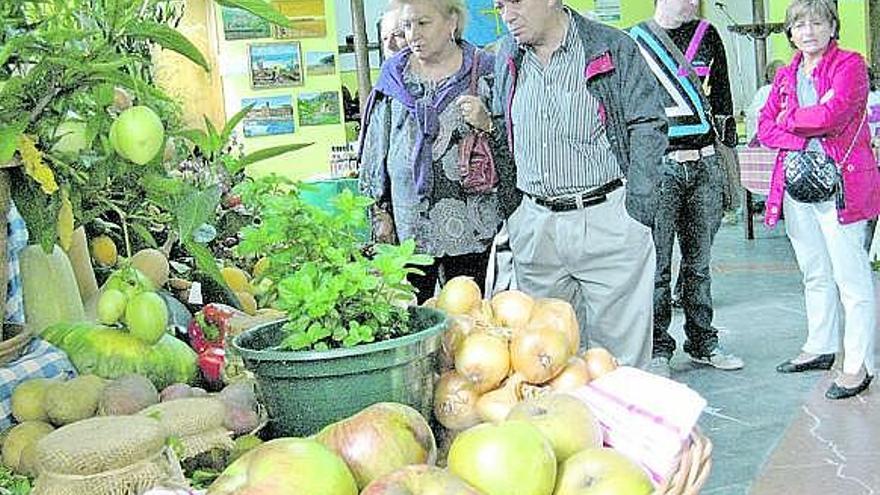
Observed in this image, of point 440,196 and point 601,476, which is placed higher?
point 440,196

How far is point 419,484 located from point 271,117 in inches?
287

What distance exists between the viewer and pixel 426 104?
10.4 feet

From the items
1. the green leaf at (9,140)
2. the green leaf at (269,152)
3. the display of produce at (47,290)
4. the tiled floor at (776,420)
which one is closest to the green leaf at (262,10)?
the green leaf at (269,152)

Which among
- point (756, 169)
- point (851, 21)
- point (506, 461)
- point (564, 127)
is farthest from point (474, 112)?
point (851, 21)

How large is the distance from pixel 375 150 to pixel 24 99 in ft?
6.57

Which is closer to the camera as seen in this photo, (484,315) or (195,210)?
(195,210)

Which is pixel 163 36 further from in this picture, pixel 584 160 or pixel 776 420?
pixel 776 420

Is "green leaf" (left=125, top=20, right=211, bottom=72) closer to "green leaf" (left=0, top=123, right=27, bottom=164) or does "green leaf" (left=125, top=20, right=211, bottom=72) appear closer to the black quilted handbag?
"green leaf" (left=0, top=123, right=27, bottom=164)

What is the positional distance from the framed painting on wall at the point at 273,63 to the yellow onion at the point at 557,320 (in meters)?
6.76

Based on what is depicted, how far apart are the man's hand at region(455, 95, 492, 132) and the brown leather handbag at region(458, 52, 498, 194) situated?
32 millimetres

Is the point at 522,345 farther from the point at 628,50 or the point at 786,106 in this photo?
the point at 786,106

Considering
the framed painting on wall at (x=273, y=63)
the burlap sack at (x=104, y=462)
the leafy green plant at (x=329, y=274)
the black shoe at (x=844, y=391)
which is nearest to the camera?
the burlap sack at (x=104, y=462)

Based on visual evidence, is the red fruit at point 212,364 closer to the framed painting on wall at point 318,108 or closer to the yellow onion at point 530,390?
the yellow onion at point 530,390

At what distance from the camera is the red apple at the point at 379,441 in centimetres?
123
